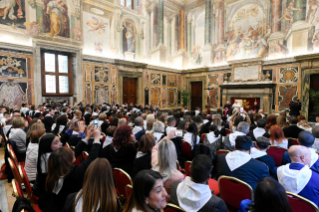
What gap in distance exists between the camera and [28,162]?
2654mm

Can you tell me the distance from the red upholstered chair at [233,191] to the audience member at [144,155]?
1.01 m

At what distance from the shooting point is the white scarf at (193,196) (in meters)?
1.53

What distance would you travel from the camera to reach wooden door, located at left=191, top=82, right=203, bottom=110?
15545mm

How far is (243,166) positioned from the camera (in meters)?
2.27

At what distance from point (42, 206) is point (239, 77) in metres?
13.2

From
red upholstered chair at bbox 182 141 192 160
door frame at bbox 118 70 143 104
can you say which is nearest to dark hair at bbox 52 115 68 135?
red upholstered chair at bbox 182 141 192 160

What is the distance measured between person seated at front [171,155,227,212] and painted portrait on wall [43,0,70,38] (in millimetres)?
10800

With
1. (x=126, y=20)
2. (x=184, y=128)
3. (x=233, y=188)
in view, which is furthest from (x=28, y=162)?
(x=126, y=20)

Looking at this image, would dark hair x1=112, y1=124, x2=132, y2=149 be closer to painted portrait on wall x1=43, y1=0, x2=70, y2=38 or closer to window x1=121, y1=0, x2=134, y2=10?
painted portrait on wall x1=43, y1=0, x2=70, y2=38

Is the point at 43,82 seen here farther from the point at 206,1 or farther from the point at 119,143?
the point at 206,1

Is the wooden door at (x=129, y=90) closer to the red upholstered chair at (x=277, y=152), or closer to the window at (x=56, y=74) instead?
the window at (x=56, y=74)

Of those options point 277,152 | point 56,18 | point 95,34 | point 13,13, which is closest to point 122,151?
point 277,152

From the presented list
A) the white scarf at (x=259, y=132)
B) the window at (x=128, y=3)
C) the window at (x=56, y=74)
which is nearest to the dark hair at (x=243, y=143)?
the white scarf at (x=259, y=132)

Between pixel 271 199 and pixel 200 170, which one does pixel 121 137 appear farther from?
pixel 271 199
